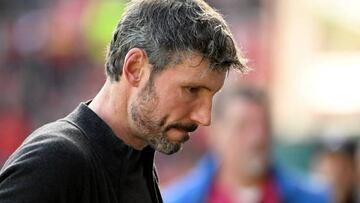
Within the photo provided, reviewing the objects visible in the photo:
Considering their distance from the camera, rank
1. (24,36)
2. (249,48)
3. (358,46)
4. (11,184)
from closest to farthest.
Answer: (11,184) → (249,48) → (24,36) → (358,46)

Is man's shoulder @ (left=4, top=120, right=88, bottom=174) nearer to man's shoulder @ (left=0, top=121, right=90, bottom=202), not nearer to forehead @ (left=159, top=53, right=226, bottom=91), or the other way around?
man's shoulder @ (left=0, top=121, right=90, bottom=202)

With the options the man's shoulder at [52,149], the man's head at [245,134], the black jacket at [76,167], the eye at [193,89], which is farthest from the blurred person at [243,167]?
the man's shoulder at [52,149]

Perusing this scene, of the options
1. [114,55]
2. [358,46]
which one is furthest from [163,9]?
[358,46]

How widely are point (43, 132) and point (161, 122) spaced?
356 mm

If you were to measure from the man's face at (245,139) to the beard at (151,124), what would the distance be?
7.46 feet

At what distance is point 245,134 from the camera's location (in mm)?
5832

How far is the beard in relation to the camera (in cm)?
347

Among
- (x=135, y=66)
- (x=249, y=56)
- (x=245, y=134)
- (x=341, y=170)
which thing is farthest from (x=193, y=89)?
(x=249, y=56)

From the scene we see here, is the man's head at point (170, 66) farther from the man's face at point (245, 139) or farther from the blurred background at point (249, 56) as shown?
the blurred background at point (249, 56)

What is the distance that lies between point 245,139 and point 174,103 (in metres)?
2.37

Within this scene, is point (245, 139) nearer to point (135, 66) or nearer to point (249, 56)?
point (135, 66)

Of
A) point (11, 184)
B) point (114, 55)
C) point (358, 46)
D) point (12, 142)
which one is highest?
point (114, 55)

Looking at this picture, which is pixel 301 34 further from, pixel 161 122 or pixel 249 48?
pixel 161 122

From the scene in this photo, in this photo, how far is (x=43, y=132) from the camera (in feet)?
10.9
